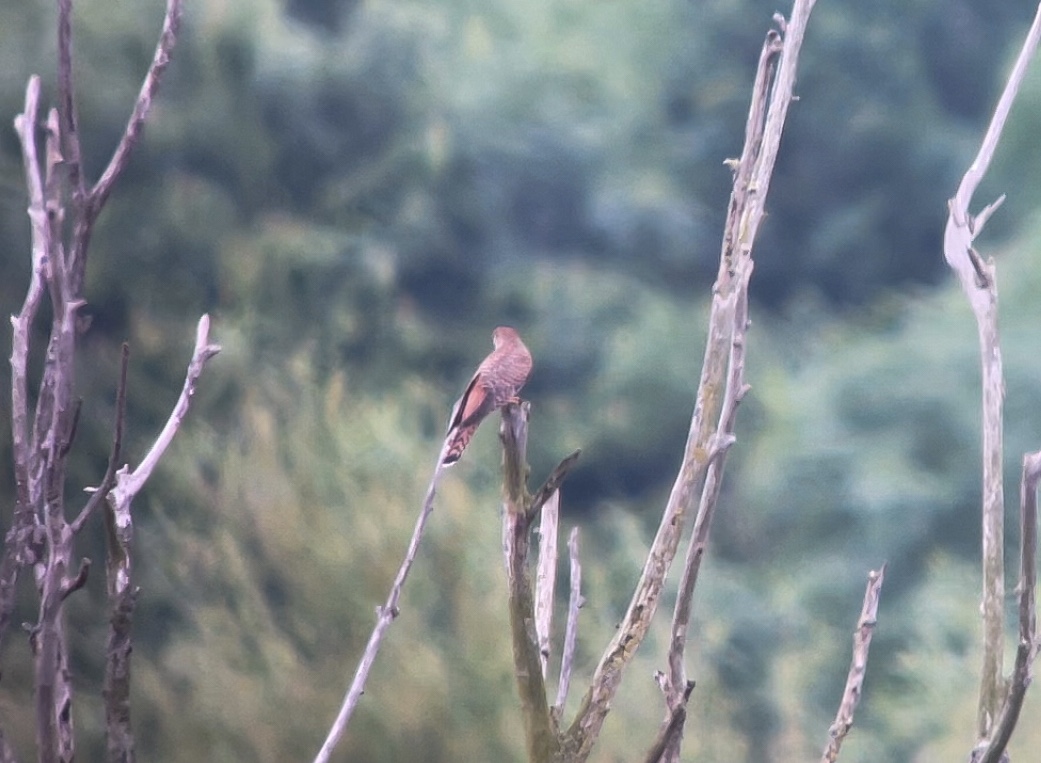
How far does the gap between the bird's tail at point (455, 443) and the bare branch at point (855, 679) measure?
1.35ft

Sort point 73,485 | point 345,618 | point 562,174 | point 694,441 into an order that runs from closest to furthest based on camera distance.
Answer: point 694,441
point 345,618
point 73,485
point 562,174

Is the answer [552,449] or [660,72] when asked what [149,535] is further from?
[660,72]

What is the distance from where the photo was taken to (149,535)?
12.1 ft

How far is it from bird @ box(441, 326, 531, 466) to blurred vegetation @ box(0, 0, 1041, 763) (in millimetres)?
1592

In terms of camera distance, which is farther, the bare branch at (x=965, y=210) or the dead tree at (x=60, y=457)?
the bare branch at (x=965, y=210)

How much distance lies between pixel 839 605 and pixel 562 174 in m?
2.83

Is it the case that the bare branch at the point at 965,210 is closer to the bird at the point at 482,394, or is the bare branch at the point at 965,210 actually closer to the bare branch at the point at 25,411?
the bird at the point at 482,394

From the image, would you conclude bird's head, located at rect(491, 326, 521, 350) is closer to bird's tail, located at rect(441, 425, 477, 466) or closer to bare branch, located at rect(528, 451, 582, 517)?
bird's tail, located at rect(441, 425, 477, 466)

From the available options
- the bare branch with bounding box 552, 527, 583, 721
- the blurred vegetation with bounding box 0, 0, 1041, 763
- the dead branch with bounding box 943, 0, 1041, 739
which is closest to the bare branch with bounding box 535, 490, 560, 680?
the bare branch with bounding box 552, 527, 583, 721

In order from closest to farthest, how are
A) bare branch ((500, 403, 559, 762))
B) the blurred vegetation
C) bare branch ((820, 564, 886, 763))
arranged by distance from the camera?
1. bare branch ((500, 403, 559, 762))
2. bare branch ((820, 564, 886, 763))
3. the blurred vegetation

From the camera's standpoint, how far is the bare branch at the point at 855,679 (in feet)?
3.41

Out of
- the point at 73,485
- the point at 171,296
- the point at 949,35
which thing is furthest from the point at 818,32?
the point at 73,485

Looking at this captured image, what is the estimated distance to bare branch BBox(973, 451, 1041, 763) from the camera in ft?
2.74

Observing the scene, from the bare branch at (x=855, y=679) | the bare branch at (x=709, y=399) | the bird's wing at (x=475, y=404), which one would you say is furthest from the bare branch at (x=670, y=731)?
the bird's wing at (x=475, y=404)
